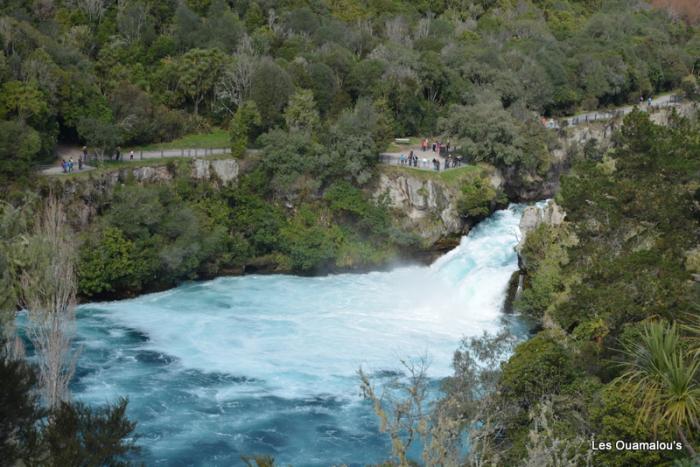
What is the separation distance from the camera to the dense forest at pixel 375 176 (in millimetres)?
22438

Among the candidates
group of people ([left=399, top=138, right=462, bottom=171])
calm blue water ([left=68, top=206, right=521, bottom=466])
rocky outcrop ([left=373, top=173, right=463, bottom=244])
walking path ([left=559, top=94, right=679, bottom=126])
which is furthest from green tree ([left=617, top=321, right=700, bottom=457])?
walking path ([left=559, top=94, right=679, bottom=126])

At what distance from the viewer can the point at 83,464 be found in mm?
15102

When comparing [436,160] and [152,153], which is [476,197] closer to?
[436,160]

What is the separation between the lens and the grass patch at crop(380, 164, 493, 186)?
Answer: 58.9 m

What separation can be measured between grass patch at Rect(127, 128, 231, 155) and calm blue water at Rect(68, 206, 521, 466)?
1258cm

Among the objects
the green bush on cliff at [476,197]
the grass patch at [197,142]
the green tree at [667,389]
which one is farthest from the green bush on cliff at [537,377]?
the grass patch at [197,142]

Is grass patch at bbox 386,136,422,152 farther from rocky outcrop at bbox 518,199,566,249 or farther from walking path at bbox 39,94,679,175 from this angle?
rocky outcrop at bbox 518,199,566,249

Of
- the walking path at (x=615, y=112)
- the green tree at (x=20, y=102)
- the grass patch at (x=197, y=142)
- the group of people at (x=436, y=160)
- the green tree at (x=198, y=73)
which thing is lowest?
the group of people at (x=436, y=160)

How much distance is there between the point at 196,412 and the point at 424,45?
5399cm

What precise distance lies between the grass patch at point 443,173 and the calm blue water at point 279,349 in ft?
13.7

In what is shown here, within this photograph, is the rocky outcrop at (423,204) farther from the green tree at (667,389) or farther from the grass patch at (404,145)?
the green tree at (667,389)

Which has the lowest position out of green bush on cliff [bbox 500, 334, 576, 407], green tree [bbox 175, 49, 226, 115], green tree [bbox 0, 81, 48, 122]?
green bush on cliff [bbox 500, 334, 576, 407]

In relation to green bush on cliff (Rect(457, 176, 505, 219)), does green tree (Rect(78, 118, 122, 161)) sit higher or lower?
higher

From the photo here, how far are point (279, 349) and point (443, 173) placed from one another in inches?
852
